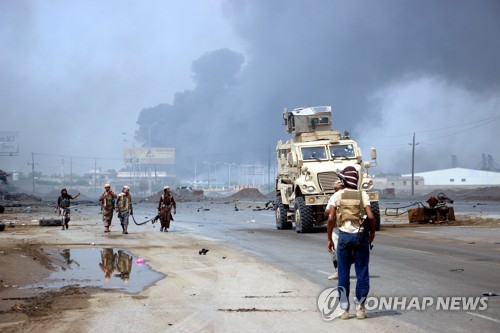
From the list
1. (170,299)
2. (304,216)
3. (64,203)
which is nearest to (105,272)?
(170,299)

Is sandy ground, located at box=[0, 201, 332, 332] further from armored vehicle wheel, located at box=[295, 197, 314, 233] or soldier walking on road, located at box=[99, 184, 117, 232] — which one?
soldier walking on road, located at box=[99, 184, 117, 232]

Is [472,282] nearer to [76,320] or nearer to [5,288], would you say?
[76,320]

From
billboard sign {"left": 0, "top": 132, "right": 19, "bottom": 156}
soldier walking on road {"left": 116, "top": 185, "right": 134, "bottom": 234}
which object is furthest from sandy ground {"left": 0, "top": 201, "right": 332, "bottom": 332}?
billboard sign {"left": 0, "top": 132, "right": 19, "bottom": 156}

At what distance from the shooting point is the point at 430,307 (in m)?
10.4

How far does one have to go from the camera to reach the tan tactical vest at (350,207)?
31.9 ft

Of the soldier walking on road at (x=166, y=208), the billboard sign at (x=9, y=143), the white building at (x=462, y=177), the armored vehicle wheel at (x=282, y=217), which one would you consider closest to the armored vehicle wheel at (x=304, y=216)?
the armored vehicle wheel at (x=282, y=217)

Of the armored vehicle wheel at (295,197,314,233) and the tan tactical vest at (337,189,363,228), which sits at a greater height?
the tan tactical vest at (337,189,363,228)

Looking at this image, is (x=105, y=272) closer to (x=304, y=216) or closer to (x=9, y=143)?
(x=304, y=216)

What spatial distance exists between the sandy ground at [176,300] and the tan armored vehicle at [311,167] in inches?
312

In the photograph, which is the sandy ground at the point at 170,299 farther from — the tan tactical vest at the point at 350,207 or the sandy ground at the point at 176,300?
the tan tactical vest at the point at 350,207

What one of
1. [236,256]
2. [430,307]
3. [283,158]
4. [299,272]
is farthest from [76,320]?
[283,158]

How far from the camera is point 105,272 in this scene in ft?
52.4

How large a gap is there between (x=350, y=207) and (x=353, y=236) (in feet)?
→ 1.19

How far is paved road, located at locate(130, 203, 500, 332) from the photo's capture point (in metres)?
9.70
